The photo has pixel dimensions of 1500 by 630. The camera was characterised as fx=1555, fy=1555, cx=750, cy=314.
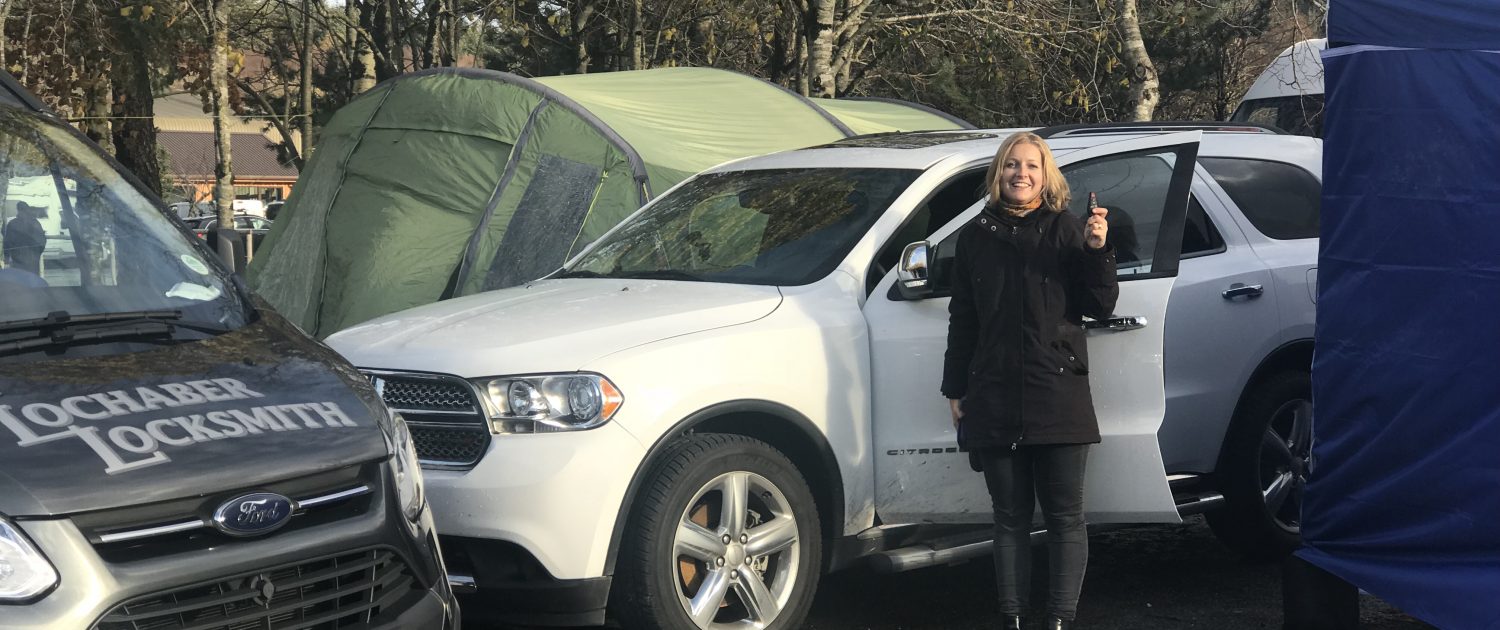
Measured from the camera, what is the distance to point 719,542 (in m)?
4.65

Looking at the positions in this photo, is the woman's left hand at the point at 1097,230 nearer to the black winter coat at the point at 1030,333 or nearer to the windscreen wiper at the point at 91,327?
the black winter coat at the point at 1030,333

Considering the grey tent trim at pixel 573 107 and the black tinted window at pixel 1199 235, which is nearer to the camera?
the black tinted window at pixel 1199 235

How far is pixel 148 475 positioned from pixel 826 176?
315cm

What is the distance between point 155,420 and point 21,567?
1.50ft

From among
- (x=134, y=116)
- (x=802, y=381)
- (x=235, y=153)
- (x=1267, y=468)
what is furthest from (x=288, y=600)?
(x=235, y=153)

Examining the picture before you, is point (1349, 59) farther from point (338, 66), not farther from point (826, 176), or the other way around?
point (338, 66)

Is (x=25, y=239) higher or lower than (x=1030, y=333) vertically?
higher

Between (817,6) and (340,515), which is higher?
(817,6)

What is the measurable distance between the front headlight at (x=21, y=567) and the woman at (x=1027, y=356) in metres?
2.70

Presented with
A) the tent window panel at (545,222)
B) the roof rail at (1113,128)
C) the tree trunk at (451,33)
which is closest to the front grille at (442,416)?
the roof rail at (1113,128)

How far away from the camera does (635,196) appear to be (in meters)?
9.00

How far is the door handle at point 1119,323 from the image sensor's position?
16.0 feet

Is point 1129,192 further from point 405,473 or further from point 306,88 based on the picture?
point 306,88

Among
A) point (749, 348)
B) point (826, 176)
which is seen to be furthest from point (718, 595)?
point (826, 176)
